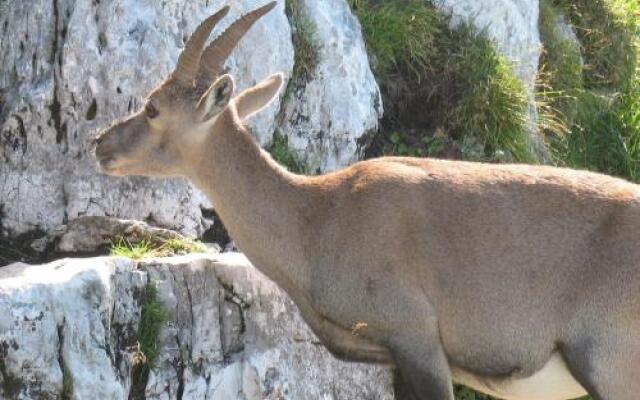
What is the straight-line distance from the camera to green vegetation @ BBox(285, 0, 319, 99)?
1162 cm

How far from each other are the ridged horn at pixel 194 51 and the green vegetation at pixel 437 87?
3528mm

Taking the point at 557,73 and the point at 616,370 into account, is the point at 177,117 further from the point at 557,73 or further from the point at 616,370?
the point at 557,73

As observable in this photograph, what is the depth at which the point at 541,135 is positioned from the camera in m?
12.7

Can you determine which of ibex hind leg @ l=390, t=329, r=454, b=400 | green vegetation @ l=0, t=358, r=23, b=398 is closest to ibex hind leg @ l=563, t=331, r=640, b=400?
ibex hind leg @ l=390, t=329, r=454, b=400

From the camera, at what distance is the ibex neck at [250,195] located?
8727mm

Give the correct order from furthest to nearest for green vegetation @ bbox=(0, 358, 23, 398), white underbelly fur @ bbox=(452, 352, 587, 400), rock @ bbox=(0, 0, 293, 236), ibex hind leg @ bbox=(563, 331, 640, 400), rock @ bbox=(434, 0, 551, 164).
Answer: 1. rock @ bbox=(434, 0, 551, 164)
2. rock @ bbox=(0, 0, 293, 236)
3. white underbelly fur @ bbox=(452, 352, 587, 400)
4. ibex hind leg @ bbox=(563, 331, 640, 400)
5. green vegetation @ bbox=(0, 358, 23, 398)

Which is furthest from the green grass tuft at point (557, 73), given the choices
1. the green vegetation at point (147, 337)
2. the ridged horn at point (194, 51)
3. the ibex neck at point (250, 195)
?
the green vegetation at point (147, 337)

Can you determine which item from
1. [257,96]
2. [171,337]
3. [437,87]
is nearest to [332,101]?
[437,87]

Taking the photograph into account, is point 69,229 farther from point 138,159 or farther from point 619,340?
point 619,340

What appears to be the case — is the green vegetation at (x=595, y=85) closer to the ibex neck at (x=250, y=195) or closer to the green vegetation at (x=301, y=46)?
the green vegetation at (x=301, y=46)

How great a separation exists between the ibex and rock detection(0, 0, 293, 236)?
168 cm

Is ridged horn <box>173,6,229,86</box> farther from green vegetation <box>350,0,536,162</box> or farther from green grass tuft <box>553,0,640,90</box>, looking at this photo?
green grass tuft <box>553,0,640,90</box>

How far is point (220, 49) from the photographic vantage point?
888 cm

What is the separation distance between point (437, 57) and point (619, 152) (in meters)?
2.15
